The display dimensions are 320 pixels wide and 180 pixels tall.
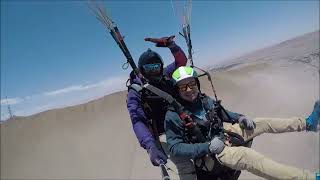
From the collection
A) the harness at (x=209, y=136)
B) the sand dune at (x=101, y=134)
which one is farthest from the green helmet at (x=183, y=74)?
the sand dune at (x=101, y=134)

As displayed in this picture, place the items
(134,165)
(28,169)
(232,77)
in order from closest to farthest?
(134,165) → (28,169) → (232,77)

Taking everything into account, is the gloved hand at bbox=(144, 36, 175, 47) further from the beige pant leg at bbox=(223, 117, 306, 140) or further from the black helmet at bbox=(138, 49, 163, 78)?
the beige pant leg at bbox=(223, 117, 306, 140)

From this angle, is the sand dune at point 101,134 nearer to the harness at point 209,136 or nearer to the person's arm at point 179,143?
the harness at point 209,136

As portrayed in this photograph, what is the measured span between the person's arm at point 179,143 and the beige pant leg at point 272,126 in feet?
1.93

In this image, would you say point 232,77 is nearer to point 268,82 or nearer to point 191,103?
point 268,82

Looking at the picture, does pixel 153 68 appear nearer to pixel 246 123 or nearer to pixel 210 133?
pixel 210 133

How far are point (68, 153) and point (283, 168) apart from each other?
18.4m

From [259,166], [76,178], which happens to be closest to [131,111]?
[259,166]

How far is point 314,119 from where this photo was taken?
14.0ft

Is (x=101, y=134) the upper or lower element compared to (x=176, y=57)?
lower

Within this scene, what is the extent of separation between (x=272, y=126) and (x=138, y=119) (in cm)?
141

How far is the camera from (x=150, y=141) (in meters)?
4.72

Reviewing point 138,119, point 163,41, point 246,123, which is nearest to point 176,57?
point 163,41

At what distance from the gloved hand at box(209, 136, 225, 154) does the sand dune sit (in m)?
10.2
